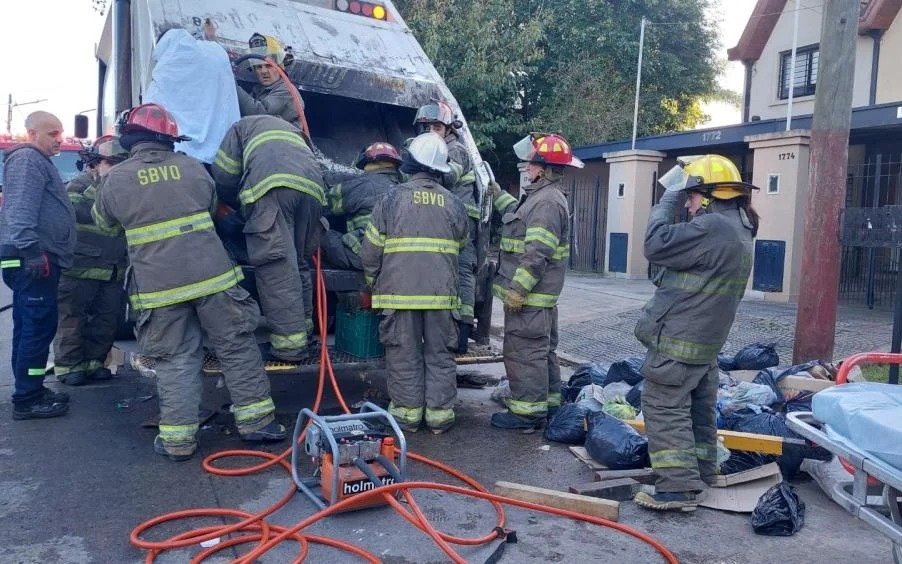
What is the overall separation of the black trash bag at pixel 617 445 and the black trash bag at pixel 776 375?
1.35 meters

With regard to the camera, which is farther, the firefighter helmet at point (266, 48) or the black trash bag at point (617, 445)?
the firefighter helmet at point (266, 48)

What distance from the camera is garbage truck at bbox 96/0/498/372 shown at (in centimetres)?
508

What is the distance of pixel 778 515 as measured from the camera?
3500 mm

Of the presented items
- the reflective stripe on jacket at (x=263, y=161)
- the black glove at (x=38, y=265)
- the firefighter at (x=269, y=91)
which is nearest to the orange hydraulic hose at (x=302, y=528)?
the reflective stripe on jacket at (x=263, y=161)

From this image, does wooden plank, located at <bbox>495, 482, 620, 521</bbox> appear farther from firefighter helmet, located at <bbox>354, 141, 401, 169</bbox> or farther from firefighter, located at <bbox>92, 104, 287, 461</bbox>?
firefighter helmet, located at <bbox>354, 141, 401, 169</bbox>

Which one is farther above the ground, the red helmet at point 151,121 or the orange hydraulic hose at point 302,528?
the red helmet at point 151,121

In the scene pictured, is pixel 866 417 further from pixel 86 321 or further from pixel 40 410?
pixel 86 321

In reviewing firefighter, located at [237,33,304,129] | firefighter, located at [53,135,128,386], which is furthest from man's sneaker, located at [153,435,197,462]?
firefighter, located at [237,33,304,129]

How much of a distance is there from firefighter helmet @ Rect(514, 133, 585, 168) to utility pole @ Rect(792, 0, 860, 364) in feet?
6.94

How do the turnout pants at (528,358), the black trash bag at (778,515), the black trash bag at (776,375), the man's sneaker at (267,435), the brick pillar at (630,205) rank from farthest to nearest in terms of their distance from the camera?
the brick pillar at (630,205)
the black trash bag at (776,375)
the turnout pants at (528,358)
the man's sneaker at (267,435)
the black trash bag at (778,515)

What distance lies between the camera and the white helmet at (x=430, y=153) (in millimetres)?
4633

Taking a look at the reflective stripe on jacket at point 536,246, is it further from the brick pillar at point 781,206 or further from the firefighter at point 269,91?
the brick pillar at point 781,206

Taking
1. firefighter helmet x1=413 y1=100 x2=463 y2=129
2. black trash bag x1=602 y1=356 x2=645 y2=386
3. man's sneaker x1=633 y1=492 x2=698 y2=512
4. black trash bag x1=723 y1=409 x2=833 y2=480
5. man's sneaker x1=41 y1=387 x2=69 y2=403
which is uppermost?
firefighter helmet x1=413 y1=100 x2=463 y2=129

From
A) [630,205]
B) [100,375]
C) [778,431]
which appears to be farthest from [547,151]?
[630,205]
